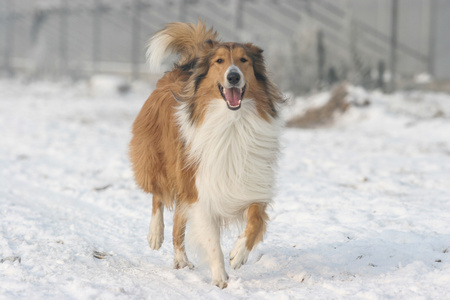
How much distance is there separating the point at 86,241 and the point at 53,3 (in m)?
22.7

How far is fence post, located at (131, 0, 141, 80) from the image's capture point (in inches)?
813

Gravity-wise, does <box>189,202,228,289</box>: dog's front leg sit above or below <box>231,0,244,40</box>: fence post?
below

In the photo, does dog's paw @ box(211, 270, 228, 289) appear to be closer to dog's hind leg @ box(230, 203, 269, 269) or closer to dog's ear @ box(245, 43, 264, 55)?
dog's hind leg @ box(230, 203, 269, 269)

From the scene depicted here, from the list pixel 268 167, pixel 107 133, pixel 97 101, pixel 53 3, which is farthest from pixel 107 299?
pixel 53 3

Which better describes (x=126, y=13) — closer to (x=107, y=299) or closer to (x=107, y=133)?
(x=107, y=133)

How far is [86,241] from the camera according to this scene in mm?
4246

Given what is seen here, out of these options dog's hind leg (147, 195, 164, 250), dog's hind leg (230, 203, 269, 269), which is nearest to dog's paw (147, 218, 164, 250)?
dog's hind leg (147, 195, 164, 250)

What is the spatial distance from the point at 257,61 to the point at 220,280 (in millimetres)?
1425

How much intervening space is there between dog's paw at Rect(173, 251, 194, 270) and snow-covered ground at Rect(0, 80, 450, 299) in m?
0.06

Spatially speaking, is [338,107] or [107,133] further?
[338,107]

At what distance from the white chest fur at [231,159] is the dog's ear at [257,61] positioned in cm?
21

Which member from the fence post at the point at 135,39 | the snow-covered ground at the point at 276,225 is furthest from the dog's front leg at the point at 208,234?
the fence post at the point at 135,39

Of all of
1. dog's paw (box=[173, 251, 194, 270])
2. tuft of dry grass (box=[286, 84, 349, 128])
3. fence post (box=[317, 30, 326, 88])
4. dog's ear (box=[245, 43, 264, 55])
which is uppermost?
dog's ear (box=[245, 43, 264, 55])

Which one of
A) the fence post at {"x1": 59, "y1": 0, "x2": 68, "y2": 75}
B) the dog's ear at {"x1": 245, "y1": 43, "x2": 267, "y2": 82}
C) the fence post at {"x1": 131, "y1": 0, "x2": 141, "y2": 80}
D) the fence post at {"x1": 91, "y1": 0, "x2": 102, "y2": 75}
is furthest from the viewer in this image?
the fence post at {"x1": 59, "y1": 0, "x2": 68, "y2": 75}
